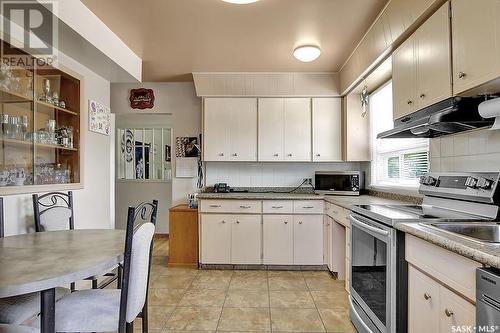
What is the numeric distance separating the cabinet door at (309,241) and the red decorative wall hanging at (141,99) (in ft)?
8.79

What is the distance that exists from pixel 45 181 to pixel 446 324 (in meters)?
2.94

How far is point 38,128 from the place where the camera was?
252 centimetres

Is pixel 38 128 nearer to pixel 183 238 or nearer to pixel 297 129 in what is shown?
pixel 183 238

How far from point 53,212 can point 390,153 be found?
3326 mm

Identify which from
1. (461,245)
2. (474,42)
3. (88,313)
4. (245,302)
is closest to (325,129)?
(245,302)

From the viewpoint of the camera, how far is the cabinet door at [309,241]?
3625 millimetres

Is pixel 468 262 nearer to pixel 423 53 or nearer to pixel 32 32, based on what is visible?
pixel 423 53

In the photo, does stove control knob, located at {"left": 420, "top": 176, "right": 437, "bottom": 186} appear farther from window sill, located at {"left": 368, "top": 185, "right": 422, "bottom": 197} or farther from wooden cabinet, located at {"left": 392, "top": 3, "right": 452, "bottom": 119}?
wooden cabinet, located at {"left": 392, "top": 3, "right": 452, "bottom": 119}

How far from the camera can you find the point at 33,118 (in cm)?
244

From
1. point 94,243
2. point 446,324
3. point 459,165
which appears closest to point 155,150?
point 94,243

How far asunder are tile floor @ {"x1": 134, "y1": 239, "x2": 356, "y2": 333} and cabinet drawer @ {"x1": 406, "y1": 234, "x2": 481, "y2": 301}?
42.3 inches

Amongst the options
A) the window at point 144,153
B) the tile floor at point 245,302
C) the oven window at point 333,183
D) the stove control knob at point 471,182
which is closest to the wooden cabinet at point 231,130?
the oven window at point 333,183

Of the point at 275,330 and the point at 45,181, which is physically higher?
the point at 45,181

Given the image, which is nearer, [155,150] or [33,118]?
[33,118]
